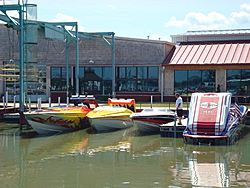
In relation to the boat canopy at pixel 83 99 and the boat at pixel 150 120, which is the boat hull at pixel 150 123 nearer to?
the boat at pixel 150 120

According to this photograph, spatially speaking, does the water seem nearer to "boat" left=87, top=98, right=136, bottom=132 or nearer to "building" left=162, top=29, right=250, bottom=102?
"boat" left=87, top=98, right=136, bottom=132

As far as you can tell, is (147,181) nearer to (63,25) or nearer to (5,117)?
(5,117)

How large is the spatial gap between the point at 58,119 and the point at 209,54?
1888 cm

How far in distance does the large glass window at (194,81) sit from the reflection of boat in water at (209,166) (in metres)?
19.6


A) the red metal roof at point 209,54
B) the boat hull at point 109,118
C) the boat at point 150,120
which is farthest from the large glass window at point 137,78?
the boat at point 150,120

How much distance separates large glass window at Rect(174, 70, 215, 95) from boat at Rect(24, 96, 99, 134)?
13.8 meters

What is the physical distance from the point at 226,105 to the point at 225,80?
1721 centimetres

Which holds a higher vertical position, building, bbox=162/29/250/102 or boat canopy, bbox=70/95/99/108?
building, bbox=162/29/250/102

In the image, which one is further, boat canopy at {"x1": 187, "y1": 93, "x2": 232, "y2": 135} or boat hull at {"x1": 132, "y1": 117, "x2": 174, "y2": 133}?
boat hull at {"x1": 132, "y1": 117, "x2": 174, "y2": 133}

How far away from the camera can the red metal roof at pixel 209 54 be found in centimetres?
3591

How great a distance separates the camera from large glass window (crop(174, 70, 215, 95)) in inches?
1448

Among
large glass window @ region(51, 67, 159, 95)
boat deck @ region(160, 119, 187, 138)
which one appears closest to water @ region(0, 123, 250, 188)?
boat deck @ region(160, 119, 187, 138)

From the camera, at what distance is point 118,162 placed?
15.2 metres

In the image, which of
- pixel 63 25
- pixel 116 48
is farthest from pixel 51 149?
pixel 116 48
